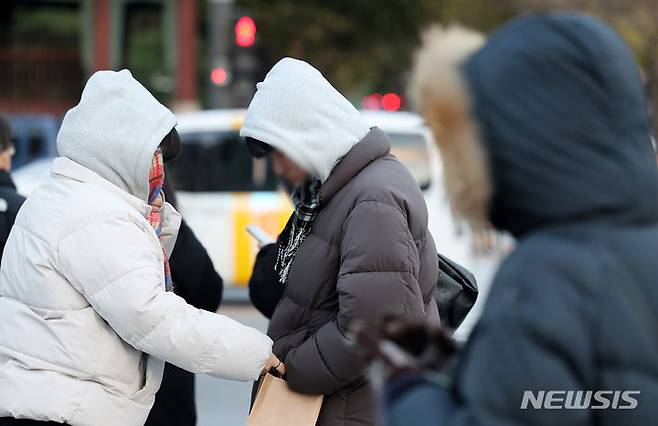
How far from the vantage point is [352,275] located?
3.02 meters

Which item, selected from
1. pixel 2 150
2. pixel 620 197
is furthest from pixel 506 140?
pixel 2 150

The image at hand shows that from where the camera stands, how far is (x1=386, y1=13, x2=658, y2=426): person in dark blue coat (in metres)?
1.77

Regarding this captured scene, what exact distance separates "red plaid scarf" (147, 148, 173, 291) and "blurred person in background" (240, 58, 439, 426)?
0.87 feet

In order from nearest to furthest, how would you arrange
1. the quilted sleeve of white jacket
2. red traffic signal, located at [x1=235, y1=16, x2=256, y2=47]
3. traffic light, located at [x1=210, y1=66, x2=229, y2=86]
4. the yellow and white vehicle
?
the quilted sleeve of white jacket < the yellow and white vehicle < traffic light, located at [x1=210, y1=66, x2=229, y2=86] < red traffic signal, located at [x1=235, y1=16, x2=256, y2=47]

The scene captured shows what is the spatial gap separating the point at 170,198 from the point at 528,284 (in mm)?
2473

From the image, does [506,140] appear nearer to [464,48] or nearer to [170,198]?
[464,48]

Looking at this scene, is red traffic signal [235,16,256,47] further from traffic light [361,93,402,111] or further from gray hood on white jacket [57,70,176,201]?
gray hood on white jacket [57,70,176,201]

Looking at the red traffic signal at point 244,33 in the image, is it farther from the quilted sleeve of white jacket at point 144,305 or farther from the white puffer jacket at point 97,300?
the quilted sleeve of white jacket at point 144,305

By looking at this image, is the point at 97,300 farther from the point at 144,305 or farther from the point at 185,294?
the point at 185,294

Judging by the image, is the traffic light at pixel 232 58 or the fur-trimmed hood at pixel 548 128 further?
the traffic light at pixel 232 58

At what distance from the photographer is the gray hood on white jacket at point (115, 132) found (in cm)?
309

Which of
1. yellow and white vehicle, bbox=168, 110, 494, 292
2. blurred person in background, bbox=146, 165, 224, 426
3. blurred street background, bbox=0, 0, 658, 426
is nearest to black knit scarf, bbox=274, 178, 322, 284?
blurred person in background, bbox=146, 165, 224, 426

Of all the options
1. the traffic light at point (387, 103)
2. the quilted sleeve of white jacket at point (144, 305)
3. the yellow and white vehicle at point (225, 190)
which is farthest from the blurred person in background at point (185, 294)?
the traffic light at point (387, 103)

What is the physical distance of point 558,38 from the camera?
1.88 metres
